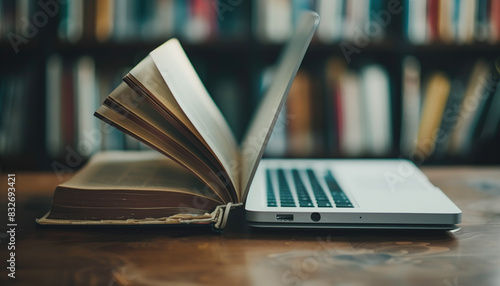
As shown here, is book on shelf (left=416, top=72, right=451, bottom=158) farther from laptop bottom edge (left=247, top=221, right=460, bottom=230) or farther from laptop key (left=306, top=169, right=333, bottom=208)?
laptop bottom edge (left=247, top=221, right=460, bottom=230)

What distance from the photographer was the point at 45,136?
1586 millimetres

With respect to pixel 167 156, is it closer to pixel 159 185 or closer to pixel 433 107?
pixel 159 185

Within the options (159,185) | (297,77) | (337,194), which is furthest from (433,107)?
(159,185)

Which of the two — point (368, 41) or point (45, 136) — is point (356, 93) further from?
point (45, 136)

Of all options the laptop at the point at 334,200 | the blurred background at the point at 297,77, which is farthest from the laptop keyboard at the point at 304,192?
the blurred background at the point at 297,77

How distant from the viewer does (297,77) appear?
1.59m

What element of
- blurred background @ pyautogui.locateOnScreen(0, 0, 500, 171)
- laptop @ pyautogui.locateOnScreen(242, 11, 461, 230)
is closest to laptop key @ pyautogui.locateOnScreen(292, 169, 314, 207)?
laptop @ pyautogui.locateOnScreen(242, 11, 461, 230)

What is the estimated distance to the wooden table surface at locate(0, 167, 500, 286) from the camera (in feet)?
2.07

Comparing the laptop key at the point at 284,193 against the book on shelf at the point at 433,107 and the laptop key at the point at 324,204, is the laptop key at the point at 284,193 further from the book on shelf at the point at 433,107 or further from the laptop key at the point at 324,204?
the book on shelf at the point at 433,107

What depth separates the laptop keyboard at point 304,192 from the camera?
80cm

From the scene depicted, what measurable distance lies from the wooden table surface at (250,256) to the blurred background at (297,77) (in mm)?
747

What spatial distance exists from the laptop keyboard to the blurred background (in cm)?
57

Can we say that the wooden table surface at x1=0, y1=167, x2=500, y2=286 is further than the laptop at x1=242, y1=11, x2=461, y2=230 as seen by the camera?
No

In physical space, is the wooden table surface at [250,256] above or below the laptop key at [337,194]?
below
